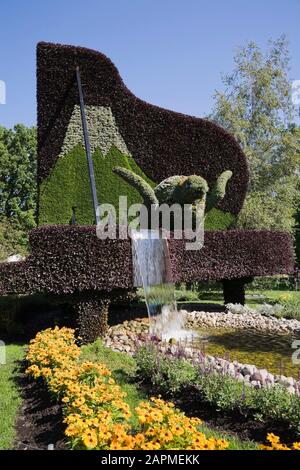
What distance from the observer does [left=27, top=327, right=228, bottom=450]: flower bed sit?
11.8 ft

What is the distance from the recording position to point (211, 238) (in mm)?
12258

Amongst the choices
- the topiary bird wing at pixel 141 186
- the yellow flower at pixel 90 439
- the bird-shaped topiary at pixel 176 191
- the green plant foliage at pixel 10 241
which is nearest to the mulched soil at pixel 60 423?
the yellow flower at pixel 90 439

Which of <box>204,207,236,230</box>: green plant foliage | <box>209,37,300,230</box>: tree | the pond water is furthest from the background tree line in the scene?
the pond water

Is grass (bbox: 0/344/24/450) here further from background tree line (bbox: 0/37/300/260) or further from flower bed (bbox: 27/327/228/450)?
background tree line (bbox: 0/37/300/260)

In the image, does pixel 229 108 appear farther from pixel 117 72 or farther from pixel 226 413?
pixel 226 413

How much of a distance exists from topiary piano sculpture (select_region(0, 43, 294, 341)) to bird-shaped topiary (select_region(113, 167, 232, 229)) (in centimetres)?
3

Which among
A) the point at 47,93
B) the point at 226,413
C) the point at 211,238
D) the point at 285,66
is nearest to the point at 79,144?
the point at 47,93

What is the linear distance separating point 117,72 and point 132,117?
1.48 metres

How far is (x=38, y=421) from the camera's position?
520 centimetres

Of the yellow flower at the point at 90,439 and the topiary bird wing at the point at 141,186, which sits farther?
the topiary bird wing at the point at 141,186

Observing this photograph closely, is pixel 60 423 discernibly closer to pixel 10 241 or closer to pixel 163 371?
pixel 163 371

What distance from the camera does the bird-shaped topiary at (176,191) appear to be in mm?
12648

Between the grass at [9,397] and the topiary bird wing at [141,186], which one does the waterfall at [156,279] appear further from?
the grass at [9,397]

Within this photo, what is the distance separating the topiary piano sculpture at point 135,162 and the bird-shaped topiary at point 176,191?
35mm
